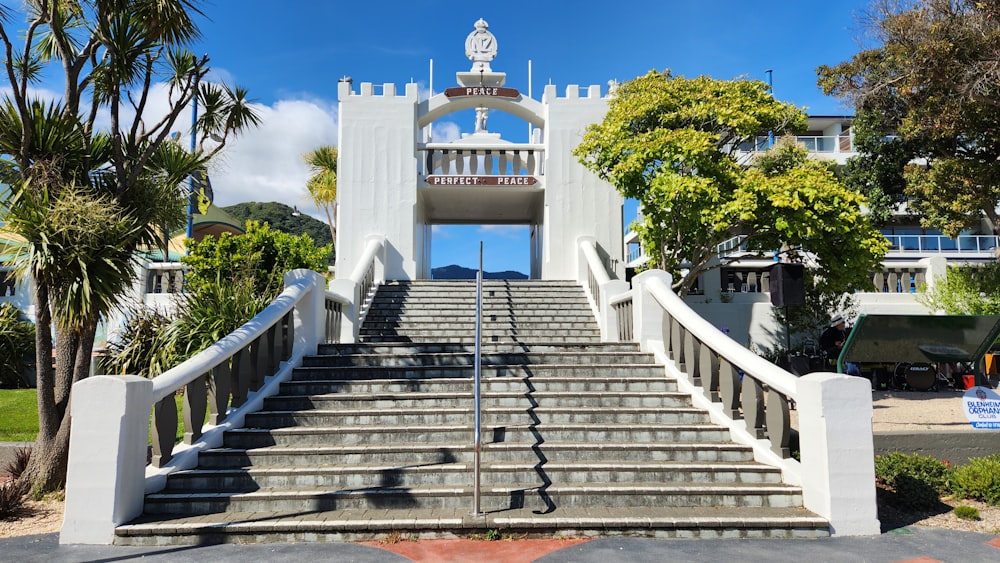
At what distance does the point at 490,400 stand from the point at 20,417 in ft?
27.3

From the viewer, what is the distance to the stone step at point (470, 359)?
24.4 ft

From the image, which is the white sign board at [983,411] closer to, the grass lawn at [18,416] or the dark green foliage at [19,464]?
the dark green foliage at [19,464]

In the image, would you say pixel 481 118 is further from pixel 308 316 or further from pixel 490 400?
pixel 490 400

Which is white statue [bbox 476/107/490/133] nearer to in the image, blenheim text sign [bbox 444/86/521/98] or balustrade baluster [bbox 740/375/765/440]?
blenheim text sign [bbox 444/86/521/98]

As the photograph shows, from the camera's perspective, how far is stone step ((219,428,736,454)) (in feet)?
18.0

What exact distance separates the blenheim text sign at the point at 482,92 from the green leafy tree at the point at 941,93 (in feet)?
22.9

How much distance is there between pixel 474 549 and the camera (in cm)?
427

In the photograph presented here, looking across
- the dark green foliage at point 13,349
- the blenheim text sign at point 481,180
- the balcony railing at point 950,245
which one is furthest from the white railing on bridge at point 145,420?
the balcony railing at point 950,245

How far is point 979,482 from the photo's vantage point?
213 inches

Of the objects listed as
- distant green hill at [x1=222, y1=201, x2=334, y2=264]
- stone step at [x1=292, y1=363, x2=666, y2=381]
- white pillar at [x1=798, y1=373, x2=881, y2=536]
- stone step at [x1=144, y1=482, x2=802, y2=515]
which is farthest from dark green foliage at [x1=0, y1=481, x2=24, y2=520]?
distant green hill at [x1=222, y1=201, x2=334, y2=264]

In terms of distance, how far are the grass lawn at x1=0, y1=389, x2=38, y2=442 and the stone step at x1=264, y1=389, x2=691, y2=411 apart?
13.5ft

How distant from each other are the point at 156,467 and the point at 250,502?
98 centimetres

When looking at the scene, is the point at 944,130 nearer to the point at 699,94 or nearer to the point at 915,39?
the point at 915,39

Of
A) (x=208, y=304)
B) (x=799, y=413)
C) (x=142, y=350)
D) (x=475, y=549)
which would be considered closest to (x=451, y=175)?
(x=208, y=304)
